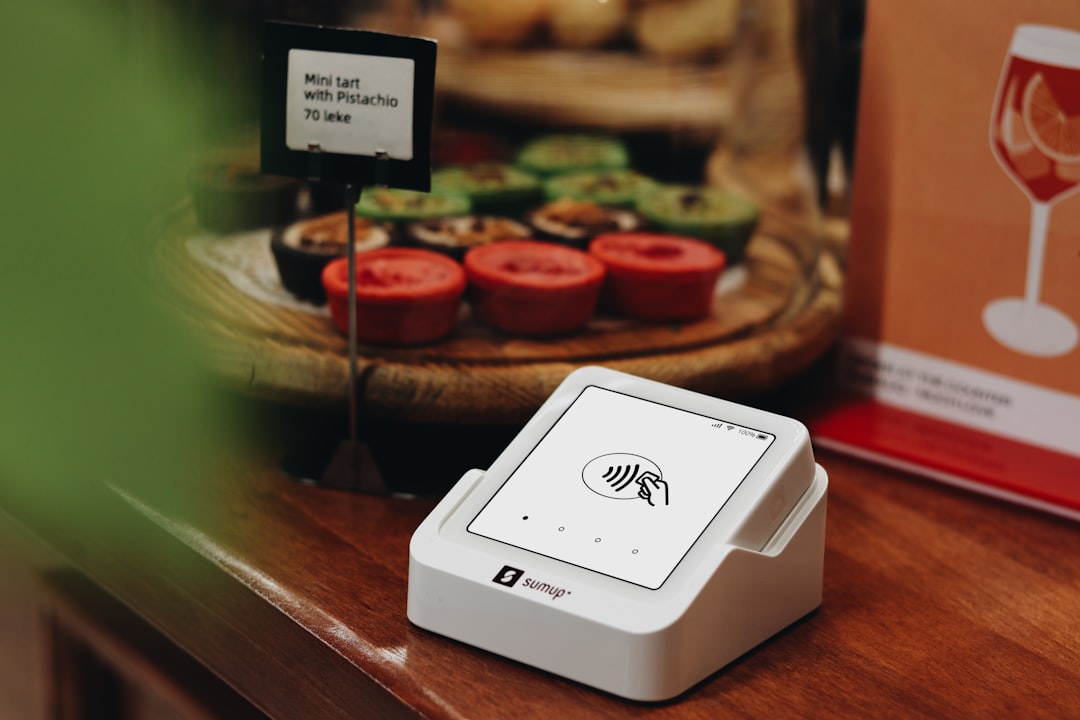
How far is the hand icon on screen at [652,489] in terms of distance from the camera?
23.5 inches

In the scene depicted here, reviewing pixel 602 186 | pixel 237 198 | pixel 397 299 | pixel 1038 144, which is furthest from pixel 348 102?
pixel 1038 144

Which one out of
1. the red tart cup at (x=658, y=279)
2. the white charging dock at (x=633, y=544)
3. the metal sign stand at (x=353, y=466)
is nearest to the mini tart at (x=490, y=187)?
the red tart cup at (x=658, y=279)

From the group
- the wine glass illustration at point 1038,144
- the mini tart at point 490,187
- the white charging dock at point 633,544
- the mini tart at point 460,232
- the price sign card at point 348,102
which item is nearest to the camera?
the white charging dock at point 633,544

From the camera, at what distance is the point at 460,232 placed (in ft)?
2.98

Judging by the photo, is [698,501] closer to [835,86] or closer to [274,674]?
[274,674]

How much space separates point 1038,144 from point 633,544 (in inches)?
18.1

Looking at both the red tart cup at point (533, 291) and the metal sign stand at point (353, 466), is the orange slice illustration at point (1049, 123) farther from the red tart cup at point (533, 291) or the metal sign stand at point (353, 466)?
the metal sign stand at point (353, 466)

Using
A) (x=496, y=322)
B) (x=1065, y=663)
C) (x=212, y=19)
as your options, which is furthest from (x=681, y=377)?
(x=212, y=19)

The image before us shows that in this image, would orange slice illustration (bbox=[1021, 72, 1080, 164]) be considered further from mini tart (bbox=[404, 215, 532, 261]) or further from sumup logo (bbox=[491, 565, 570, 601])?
sumup logo (bbox=[491, 565, 570, 601])

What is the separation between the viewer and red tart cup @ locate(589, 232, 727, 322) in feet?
2.83

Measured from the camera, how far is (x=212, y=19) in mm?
923

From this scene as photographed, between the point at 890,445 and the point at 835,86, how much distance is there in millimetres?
353

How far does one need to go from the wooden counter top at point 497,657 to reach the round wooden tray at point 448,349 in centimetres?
8

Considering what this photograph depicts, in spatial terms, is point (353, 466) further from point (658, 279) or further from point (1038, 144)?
point (1038, 144)
